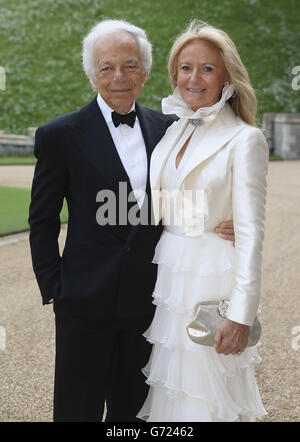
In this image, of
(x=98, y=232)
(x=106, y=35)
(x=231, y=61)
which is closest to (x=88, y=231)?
(x=98, y=232)

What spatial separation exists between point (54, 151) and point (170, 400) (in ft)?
4.49

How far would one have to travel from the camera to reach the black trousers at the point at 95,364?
285cm

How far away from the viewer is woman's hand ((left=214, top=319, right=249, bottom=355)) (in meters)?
2.49

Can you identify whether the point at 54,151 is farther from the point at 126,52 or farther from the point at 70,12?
the point at 70,12

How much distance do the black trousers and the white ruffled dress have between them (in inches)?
7.4

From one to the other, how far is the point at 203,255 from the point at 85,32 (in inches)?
1073

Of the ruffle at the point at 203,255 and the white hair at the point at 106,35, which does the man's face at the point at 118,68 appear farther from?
the ruffle at the point at 203,255

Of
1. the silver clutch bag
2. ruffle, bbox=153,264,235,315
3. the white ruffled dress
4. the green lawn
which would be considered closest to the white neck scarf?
the white ruffled dress

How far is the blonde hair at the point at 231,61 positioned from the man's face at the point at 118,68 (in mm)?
206

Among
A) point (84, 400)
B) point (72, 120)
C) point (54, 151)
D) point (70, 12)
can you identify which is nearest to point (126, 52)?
point (72, 120)

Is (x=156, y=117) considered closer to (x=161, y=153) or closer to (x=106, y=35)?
(x=161, y=153)

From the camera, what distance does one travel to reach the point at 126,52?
2.74 metres

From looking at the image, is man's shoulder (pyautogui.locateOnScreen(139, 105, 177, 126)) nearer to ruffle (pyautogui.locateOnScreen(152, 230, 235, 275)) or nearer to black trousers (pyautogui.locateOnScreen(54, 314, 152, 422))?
ruffle (pyautogui.locateOnScreen(152, 230, 235, 275))

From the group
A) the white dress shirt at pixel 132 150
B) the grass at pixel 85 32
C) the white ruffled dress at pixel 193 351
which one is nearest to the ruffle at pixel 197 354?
the white ruffled dress at pixel 193 351
